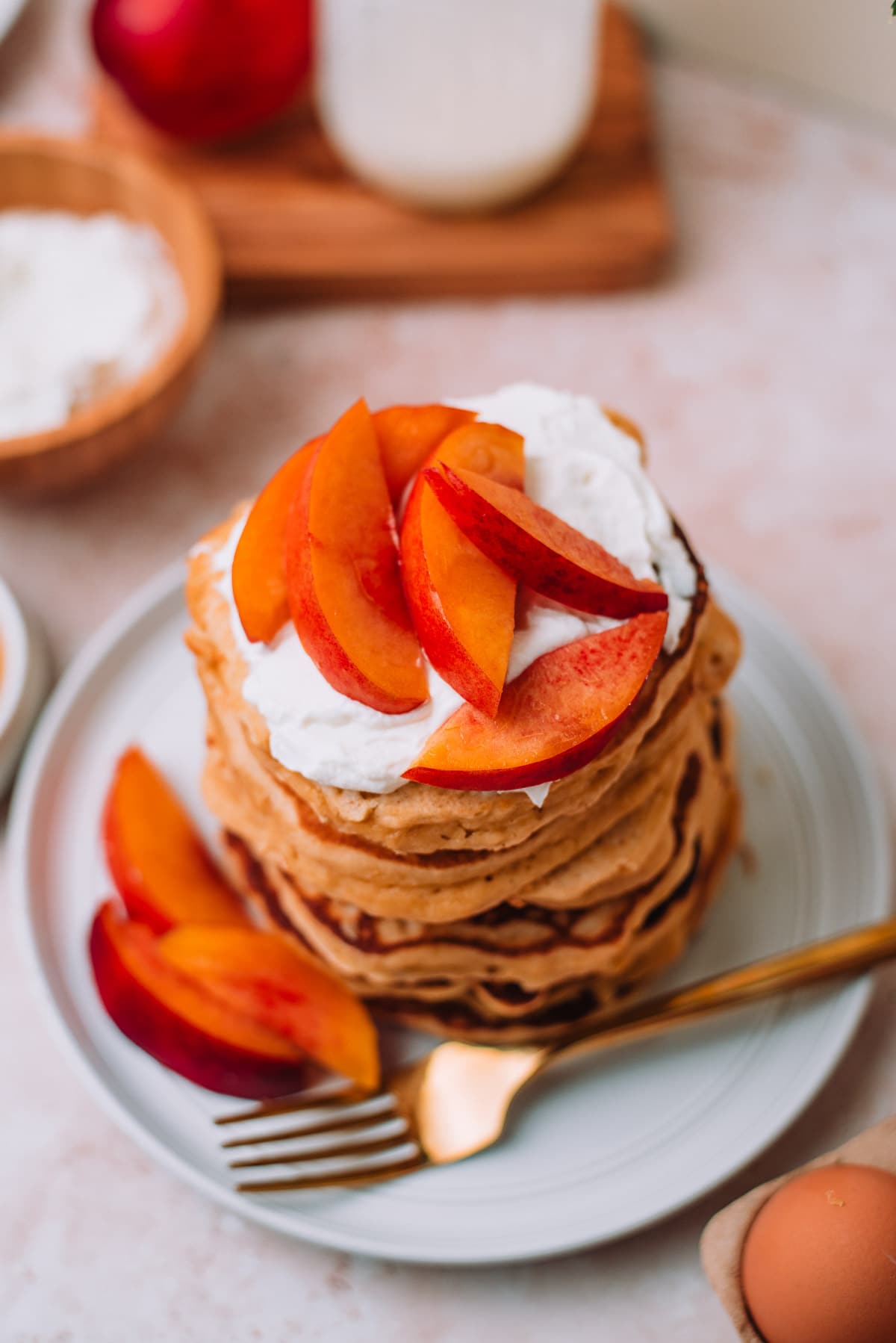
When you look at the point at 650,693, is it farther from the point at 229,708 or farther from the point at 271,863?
the point at 271,863

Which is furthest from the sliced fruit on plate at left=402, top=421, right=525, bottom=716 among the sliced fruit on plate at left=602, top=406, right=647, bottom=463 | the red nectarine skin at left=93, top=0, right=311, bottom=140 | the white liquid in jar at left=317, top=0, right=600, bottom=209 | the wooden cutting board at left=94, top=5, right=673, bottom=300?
the red nectarine skin at left=93, top=0, right=311, bottom=140

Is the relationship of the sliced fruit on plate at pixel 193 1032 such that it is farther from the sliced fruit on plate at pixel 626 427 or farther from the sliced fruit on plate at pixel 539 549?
the sliced fruit on plate at pixel 626 427

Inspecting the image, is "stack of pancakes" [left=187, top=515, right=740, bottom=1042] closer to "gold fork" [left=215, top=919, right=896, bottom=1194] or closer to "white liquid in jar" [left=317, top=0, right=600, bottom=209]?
"gold fork" [left=215, top=919, right=896, bottom=1194]

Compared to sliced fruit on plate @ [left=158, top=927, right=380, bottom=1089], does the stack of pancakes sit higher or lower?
higher

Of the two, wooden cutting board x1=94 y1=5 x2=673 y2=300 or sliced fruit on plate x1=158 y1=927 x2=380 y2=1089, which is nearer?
sliced fruit on plate x1=158 y1=927 x2=380 y2=1089

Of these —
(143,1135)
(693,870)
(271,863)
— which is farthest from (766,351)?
(143,1135)

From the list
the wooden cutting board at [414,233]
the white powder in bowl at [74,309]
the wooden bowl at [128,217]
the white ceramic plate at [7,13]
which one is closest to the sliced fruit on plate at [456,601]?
the wooden bowl at [128,217]
